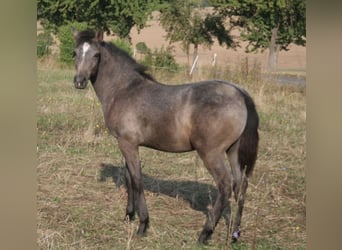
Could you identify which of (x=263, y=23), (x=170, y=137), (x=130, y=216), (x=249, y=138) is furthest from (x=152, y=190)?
(x=263, y=23)

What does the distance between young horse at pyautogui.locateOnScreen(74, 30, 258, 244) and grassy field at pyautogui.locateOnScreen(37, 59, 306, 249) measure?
0.89 ft

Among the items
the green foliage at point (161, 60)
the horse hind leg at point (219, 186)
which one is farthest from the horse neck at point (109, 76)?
the green foliage at point (161, 60)

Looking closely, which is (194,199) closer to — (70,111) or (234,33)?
(70,111)

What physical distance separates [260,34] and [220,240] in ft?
79.1

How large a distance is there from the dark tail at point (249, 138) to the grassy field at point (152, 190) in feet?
1.05

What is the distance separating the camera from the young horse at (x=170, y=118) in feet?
13.6

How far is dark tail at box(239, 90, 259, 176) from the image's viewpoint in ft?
13.7

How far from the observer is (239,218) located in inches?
171

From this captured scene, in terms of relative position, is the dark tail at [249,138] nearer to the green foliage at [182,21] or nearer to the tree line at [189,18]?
the tree line at [189,18]

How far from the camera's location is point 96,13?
25.2 metres

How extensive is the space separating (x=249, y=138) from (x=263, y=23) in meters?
22.9

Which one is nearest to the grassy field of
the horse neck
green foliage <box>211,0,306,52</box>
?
the horse neck

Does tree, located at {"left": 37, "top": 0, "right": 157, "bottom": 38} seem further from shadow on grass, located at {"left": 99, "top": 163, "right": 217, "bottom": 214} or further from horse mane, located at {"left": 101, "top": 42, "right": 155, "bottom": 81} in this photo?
horse mane, located at {"left": 101, "top": 42, "right": 155, "bottom": 81}
